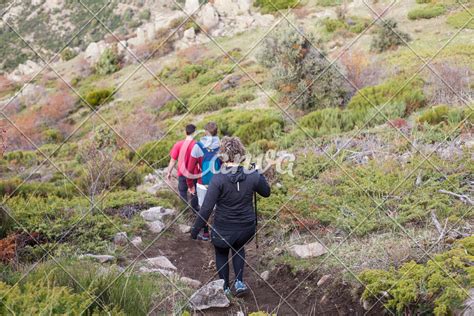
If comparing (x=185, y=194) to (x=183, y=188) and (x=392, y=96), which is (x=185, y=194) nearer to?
(x=183, y=188)

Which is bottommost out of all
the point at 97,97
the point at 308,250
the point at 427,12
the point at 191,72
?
the point at 427,12

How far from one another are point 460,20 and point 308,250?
1659cm

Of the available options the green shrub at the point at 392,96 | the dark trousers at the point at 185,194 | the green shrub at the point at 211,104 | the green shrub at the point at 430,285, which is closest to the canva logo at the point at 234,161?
the dark trousers at the point at 185,194

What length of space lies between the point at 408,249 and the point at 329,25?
791 inches

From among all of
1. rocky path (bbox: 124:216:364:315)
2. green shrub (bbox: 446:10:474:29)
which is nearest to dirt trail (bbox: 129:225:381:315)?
rocky path (bbox: 124:216:364:315)

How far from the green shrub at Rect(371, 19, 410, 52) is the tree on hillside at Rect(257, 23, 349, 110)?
476 centimetres

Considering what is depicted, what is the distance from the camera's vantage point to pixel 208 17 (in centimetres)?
3359

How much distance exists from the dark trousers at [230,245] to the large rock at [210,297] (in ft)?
0.70

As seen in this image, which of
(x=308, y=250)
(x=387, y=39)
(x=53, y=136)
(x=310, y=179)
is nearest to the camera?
(x=308, y=250)

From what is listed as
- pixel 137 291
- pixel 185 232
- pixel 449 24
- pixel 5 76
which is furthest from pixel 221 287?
pixel 5 76

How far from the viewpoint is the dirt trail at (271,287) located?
15.8 feet

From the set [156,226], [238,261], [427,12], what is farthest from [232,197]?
[427,12]

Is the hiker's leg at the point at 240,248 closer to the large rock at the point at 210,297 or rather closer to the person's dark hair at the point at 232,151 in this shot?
the large rock at the point at 210,297

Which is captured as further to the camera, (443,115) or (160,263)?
(443,115)
